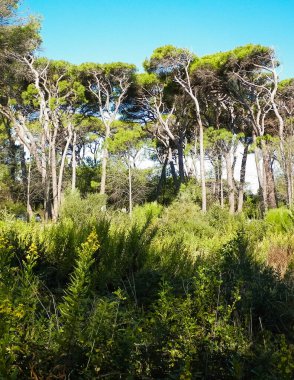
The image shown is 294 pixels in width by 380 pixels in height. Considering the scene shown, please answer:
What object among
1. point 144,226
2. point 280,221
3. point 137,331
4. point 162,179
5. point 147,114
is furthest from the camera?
point 162,179

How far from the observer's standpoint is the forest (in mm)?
1716

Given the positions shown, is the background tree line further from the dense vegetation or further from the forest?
the dense vegetation

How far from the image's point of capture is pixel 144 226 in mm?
4797

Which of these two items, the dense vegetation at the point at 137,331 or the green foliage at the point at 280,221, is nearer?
the dense vegetation at the point at 137,331

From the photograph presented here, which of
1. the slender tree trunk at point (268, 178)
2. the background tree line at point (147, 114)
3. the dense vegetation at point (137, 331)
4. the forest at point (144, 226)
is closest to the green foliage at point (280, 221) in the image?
the forest at point (144, 226)

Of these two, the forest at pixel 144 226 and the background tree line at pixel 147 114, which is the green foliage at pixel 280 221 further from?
the background tree line at pixel 147 114

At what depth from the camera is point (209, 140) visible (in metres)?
24.9

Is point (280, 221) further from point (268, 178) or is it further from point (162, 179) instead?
point (162, 179)

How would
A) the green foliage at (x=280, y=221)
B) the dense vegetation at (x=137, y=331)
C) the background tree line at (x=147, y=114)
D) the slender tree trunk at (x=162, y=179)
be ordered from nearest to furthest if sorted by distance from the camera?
1. the dense vegetation at (x=137, y=331)
2. the green foliage at (x=280, y=221)
3. the background tree line at (x=147, y=114)
4. the slender tree trunk at (x=162, y=179)

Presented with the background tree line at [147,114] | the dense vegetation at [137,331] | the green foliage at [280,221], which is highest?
the background tree line at [147,114]

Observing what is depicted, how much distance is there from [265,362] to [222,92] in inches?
872

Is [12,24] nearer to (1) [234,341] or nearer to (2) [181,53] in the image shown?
(2) [181,53]

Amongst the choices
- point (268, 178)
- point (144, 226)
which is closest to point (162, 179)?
point (268, 178)

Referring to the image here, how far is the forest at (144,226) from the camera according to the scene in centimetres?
172
